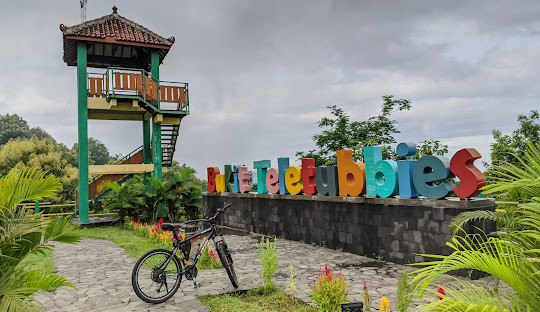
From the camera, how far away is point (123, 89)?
16.9 metres

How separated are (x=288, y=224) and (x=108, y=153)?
6184 centimetres

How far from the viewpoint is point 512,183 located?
2.56 m

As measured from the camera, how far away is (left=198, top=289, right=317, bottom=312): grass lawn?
575 centimetres

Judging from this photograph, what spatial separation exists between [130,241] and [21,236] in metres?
9.23

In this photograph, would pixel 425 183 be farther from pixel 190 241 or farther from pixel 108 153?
pixel 108 153

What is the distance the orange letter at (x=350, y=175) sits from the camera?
966 centimetres

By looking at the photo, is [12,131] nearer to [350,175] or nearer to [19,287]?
[350,175]

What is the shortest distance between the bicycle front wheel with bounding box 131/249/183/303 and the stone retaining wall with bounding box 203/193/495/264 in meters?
4.82

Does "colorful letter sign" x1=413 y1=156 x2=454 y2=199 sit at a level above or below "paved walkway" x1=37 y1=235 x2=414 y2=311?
above

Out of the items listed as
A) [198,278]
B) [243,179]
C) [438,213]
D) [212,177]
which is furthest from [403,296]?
[212,177]

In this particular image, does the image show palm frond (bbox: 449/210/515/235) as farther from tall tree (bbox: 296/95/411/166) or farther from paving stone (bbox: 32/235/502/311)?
tall tree (bbox: 296/95/411/166)

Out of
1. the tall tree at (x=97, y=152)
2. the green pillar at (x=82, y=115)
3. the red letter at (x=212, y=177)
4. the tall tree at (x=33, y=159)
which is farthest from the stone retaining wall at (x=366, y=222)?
the tall tree at (x=97, y=152)

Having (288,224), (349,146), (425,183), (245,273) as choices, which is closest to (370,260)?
(425,183)

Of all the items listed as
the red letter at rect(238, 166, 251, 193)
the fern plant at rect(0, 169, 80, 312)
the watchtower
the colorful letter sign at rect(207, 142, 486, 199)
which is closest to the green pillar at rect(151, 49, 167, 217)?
the watchtower
